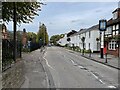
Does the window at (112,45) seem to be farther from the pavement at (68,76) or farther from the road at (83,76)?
the road at (83,76)

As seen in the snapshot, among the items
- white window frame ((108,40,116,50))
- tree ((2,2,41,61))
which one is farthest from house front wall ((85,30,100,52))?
tree ((2,2,41,61))

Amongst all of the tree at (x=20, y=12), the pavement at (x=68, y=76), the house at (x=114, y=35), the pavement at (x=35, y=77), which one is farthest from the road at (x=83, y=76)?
the house at (x=114, y=35)

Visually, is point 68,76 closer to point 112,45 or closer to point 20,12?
point 20,12

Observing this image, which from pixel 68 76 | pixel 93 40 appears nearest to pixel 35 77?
pixel 68 76

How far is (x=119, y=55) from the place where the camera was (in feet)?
141

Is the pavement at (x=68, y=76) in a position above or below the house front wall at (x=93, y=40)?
below

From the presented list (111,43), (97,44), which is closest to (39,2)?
(111,43)

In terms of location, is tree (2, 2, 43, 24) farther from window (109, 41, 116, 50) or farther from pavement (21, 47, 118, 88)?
window (109, 41, 116, 50)

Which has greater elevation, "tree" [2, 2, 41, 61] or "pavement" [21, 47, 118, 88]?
"tree" [2, 2, 41, 61]

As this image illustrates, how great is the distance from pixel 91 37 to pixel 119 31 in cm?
2530

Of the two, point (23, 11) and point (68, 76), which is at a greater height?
point (23, 11)

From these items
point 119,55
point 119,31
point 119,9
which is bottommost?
point 119,55

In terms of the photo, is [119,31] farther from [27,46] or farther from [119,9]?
[27,46]

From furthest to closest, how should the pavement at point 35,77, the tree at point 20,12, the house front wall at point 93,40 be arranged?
the house front wall at point 93,40 → the tree at point 20,12 → the pavement at point 35,77
